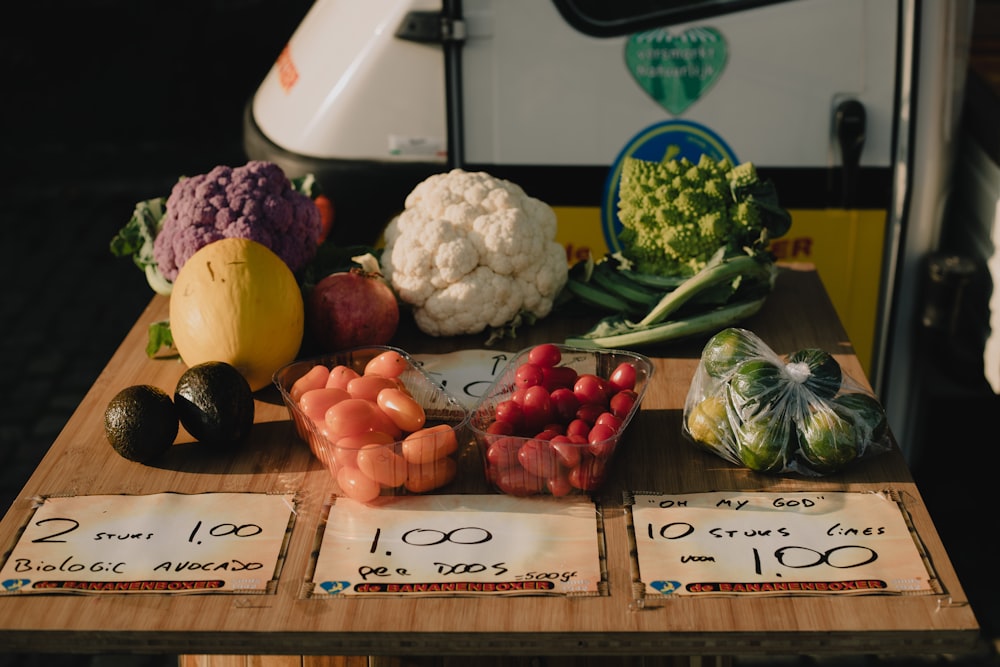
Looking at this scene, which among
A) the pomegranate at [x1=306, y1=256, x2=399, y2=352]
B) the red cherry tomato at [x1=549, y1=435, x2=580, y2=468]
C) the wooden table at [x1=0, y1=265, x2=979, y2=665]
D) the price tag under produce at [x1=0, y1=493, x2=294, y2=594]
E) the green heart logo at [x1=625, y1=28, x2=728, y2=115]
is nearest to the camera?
the wooden table at [x1=0, y1=265, x2=979, y2=665]

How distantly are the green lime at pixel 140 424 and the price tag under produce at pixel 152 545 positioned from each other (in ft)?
0.32

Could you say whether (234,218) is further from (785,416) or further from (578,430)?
(785,416)

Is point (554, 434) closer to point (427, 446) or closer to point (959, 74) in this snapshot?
point (427, 446)

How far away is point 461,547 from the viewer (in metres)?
1.58

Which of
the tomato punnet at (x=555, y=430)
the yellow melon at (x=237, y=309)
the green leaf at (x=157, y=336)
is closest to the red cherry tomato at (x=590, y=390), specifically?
the tomato punnet at (x=555, y=430)

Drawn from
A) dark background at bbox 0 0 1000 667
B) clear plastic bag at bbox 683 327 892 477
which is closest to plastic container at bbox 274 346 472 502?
clear plastic bag at bbox 683 327 892 477

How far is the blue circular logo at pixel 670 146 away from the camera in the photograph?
299 cm

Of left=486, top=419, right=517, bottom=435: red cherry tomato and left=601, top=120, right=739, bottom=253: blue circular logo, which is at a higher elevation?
left=601, top=120, right=739, bottom=253: blue circular logo

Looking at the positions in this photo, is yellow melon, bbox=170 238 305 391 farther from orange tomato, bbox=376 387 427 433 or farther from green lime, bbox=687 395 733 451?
green lime, bbox=687 395 733 451

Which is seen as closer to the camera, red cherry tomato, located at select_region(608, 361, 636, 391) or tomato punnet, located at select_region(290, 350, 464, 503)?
tomato punnet, located at select_region(290, 350, 464, 503)

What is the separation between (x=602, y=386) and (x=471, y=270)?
50 centimetres

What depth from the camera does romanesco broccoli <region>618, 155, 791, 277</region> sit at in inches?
86.9

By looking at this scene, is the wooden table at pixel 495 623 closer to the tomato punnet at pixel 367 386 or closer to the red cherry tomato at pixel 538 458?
the red cherry tomato at pixel 538 458

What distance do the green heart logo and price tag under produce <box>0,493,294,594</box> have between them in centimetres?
176
